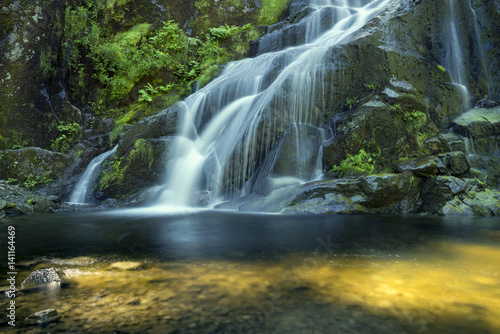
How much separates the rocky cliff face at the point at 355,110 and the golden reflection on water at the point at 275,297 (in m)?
4.81

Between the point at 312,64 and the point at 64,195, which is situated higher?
the point at 312,64

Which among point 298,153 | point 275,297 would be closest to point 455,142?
point 298,153

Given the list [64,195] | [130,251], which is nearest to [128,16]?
[64,195]

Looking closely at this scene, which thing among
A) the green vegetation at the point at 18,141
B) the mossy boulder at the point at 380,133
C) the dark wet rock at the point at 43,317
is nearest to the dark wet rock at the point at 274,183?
the mossy boulder at the point at 380,133

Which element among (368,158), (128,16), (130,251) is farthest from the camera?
(128,16)

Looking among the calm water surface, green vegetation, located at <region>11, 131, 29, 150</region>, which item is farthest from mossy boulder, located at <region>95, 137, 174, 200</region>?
the calm water surface

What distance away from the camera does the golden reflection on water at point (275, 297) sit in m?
2.21

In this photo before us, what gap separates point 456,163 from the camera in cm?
924

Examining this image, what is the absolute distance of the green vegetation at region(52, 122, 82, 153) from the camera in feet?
42.3

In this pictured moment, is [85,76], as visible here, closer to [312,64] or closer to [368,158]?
[312,64]

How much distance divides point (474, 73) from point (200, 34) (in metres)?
12.4

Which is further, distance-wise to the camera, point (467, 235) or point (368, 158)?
point (368, 158)

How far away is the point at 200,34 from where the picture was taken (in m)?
16.3

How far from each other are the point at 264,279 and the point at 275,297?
455 millimetres
